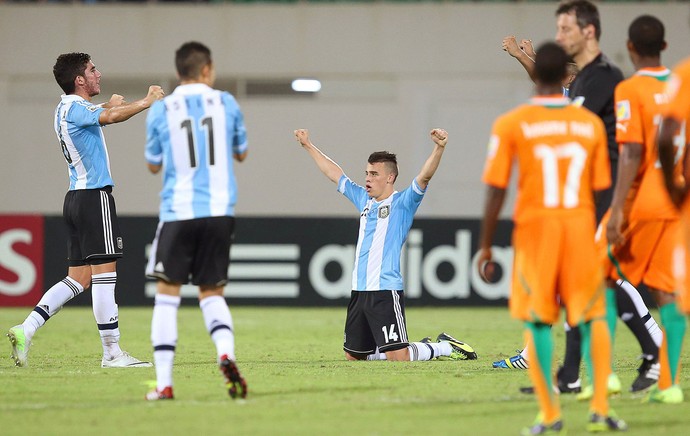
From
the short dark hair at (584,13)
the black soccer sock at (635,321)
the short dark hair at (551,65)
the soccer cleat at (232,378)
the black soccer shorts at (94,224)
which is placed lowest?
the soccer cleat at (232,378)

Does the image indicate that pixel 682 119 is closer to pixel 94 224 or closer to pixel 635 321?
pixel 635 321

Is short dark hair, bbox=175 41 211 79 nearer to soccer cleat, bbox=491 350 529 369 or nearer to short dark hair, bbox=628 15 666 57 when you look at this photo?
short dark hair, bbox=628 15 666 57

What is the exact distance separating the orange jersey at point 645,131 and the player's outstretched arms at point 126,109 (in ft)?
10.9

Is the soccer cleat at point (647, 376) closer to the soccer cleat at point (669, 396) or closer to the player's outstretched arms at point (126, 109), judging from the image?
the soccer cleat at point (669, 396)

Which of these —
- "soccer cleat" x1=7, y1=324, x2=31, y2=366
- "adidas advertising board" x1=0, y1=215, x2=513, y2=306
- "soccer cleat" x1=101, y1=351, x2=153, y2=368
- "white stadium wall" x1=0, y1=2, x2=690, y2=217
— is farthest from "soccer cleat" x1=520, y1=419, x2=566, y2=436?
"white stadium wall" x1=0, y1=2, x2=690, y2=217

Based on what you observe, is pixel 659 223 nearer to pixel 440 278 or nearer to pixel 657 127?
pixel 657 127

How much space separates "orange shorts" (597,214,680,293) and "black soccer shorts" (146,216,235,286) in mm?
2274

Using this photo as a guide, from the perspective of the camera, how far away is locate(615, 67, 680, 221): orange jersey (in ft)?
20.6

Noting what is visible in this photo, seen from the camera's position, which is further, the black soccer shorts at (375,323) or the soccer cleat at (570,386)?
the black soccer shorts at (375,323)

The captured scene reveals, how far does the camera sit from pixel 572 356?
22.3 feet

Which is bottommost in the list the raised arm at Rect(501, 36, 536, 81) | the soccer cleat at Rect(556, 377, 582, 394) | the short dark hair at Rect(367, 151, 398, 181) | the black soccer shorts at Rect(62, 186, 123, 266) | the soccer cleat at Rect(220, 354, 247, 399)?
the soccer cleat at Rect(556, 377, 582, 394)

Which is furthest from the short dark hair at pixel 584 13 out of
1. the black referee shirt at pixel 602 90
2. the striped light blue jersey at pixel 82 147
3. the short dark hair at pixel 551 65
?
the striped light blue jersey at pixel 82 147

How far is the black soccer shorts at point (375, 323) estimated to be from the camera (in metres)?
9.23

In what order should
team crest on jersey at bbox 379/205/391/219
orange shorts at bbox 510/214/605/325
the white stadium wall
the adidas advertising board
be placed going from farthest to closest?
the white stadium wall, the adidas advertising board, team crest on jersey at bbox 379/205/391/219, orange shorts at bbox 510/214/605/325
